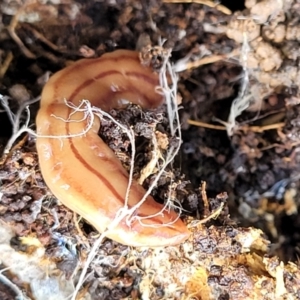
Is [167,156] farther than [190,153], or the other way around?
[190,153]

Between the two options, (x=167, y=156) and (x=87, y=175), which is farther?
(x=167, y=156)

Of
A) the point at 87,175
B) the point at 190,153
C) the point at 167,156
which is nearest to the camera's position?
the point at 87,175

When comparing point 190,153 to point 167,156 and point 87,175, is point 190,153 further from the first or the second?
point 87,175

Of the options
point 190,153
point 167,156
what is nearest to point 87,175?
point 167,156

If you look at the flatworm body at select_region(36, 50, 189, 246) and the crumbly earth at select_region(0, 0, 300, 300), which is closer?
the flatworm body at select_region(36, 50, 189, 246)

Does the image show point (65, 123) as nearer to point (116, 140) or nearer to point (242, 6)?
point (116, 140)

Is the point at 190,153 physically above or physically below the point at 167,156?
below

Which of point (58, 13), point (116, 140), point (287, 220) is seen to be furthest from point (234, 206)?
point (58, 13)

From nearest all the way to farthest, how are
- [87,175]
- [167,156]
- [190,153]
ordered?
[87,175]
[167,156]
[190,153]
